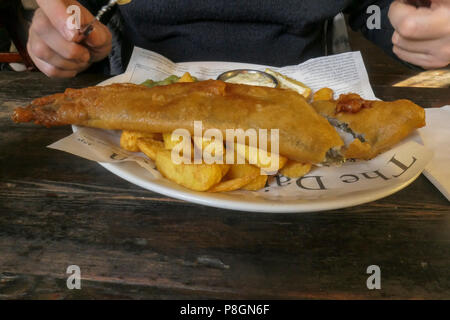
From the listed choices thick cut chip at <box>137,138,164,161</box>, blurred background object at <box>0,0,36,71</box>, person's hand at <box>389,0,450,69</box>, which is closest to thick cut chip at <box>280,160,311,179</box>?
thick cut chip at <box>137,138,164,161</box>

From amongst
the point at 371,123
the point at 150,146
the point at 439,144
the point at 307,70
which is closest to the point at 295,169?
the point at 371,123

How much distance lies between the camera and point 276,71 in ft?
5.34

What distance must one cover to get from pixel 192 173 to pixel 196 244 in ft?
0.66

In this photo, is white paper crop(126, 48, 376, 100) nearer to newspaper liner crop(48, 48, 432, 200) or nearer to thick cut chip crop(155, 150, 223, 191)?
newspaper liner crop(48, 48, 432, 200)

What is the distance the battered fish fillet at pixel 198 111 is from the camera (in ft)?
3.10

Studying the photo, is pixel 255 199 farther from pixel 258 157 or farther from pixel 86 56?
pixel 86 56

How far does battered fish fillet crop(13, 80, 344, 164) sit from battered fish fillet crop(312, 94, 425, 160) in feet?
0.39

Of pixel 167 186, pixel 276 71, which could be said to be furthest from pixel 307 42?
pixel 167 186

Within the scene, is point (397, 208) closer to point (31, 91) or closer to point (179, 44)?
point (179, 44)

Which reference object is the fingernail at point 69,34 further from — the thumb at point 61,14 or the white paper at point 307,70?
the white paper at point 307,70

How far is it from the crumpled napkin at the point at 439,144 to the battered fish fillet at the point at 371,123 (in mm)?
148

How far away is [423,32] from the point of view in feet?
4.67

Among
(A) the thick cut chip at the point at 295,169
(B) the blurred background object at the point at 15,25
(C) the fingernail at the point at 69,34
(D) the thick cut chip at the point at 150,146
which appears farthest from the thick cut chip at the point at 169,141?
(B) the blurred background object at the point at 15,25

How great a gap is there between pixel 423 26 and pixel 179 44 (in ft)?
3.99
